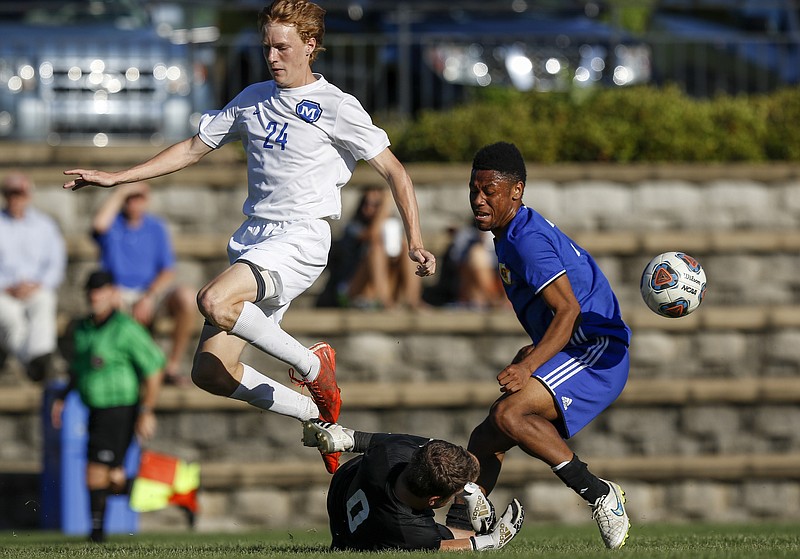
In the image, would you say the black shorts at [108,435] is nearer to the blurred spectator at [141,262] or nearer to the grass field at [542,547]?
the grass field at [542,547]

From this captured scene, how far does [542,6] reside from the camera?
17062mm

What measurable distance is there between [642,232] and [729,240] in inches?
34.7

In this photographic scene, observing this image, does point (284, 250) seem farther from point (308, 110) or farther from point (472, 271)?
point (472, 271)

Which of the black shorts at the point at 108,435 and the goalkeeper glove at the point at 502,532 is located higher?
the goalkeeper glove at the point at 502,532

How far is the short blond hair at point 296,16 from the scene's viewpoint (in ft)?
27.0

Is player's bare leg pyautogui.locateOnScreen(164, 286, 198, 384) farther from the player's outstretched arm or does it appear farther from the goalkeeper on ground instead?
the goalkeeper on ground

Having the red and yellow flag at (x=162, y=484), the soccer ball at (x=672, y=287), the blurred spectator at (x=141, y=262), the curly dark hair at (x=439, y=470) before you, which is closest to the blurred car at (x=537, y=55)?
the blurred spectator at (x=141, y=262)

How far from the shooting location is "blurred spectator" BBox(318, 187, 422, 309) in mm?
13867

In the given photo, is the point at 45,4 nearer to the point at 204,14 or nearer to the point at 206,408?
the point at 204,14

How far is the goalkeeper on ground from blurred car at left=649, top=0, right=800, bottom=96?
30.1ft

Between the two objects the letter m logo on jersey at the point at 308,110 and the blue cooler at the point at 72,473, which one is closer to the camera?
the letter m logo on jersey at the point at 308,110

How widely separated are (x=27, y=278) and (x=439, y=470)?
7.28 meters

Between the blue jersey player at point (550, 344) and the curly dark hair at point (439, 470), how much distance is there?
1.72 ft

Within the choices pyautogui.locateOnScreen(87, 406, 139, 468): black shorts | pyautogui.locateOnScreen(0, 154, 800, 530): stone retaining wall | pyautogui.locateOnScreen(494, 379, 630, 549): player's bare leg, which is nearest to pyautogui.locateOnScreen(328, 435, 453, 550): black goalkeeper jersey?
pyautogui.locateOnScreen(494, 379, 630, 549): player's bare leg
